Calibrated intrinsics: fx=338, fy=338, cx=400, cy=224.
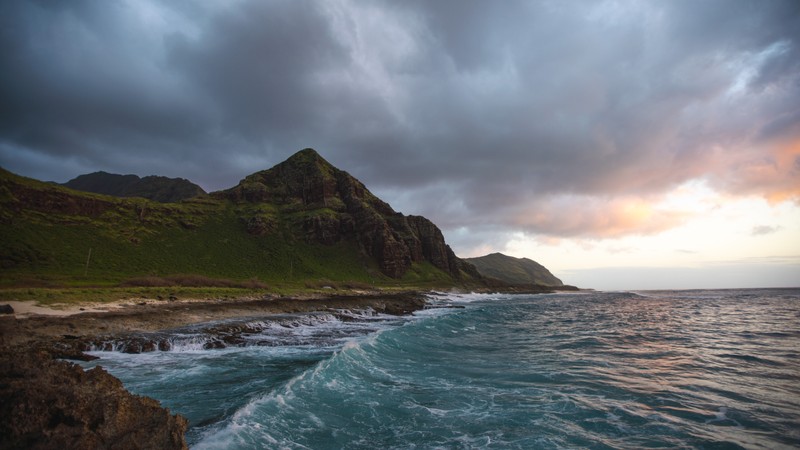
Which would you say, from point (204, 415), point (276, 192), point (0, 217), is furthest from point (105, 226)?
point (204, 415)

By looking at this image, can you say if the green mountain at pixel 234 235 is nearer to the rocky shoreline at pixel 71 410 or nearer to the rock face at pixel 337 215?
the rock face at pixel 337 215

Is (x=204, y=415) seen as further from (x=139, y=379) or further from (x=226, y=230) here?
(x=226, y=230)

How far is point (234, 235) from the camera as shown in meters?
135

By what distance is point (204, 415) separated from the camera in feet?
38.3

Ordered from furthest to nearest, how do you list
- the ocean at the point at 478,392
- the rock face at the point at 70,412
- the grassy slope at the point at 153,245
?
the grassy slope at the point at 153,245, the ocean at the point at 478,392, the rock face at the point at 70,412

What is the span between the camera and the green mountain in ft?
246

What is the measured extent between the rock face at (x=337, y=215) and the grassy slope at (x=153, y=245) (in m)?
4.75

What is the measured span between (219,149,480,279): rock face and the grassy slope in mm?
4746

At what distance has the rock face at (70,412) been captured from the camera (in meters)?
5.63

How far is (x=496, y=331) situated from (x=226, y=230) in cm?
12786

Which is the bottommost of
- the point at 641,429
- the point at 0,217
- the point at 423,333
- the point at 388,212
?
the point at 423,333

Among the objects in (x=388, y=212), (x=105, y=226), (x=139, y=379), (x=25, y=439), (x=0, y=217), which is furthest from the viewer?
(x=388, y=212)

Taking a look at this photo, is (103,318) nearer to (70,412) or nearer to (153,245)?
(70,412)

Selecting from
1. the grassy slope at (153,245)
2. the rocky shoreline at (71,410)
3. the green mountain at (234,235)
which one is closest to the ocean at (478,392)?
the rocky shoreline at (71,410)
